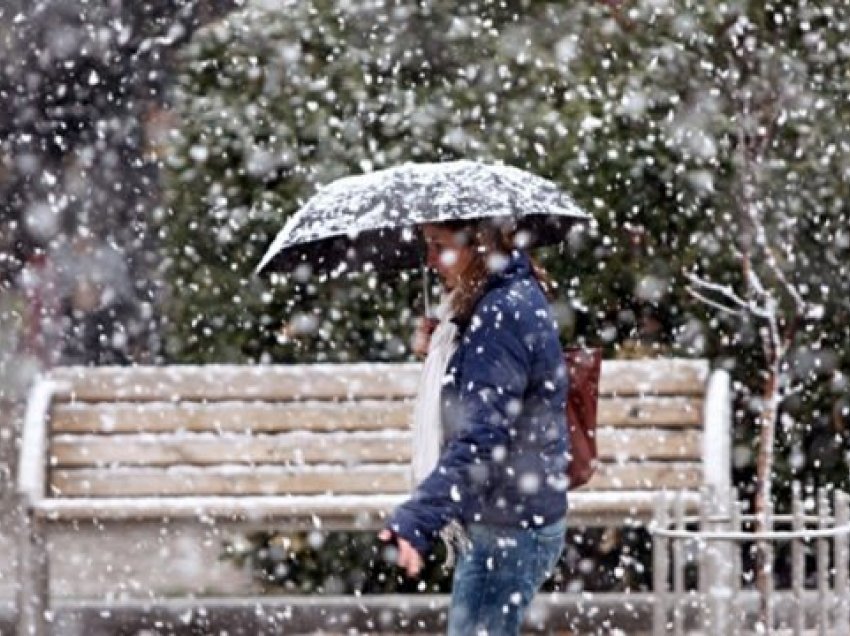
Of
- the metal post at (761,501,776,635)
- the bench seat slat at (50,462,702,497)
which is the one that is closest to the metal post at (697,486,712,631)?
the metal post at (761,501,776,635)

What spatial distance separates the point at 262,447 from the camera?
27.3 ft

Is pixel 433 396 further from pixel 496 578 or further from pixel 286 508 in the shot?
pixel 286 508

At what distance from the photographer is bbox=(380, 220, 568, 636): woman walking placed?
5047 mm

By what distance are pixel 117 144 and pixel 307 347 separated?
97.9 inches

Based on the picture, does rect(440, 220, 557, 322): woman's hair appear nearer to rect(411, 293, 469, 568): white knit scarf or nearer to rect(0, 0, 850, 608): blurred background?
rect(411, 293, 469, 568): white knit scarf

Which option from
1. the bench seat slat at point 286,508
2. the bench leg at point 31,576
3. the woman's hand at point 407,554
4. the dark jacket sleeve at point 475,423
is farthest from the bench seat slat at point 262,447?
A: the woman's hand at point 407,554

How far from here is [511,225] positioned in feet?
18.4

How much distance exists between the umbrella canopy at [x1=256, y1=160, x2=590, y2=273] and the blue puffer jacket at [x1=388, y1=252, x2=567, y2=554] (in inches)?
8.3

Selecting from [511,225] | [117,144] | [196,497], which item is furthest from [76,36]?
[511,225]

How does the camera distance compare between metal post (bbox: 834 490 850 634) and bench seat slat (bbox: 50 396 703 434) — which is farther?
bench seat slat (bbox: 50 396 703 434)

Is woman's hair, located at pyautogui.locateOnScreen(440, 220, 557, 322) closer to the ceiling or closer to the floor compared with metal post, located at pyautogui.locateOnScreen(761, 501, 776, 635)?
closer to the ceiling

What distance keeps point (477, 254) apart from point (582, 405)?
496 mm

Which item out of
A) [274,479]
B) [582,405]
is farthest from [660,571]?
Answer: [274,479]

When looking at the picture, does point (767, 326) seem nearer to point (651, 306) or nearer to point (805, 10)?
point (651, 306)
